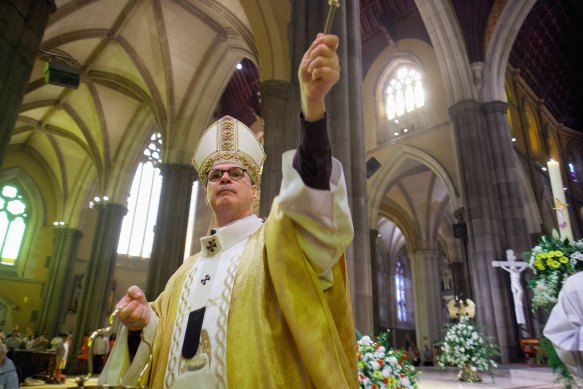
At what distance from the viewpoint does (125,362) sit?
49.8 inches

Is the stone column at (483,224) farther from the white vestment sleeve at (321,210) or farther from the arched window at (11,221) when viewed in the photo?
the arched window at (11,221)

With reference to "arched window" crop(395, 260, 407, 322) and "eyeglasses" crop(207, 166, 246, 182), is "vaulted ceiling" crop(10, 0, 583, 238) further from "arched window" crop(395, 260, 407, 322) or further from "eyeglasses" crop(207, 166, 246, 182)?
"arched window" crop(395, 260, 407, 322)

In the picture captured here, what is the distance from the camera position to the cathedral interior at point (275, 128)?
6.29 m

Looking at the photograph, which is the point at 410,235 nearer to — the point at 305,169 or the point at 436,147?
the point at 436,147

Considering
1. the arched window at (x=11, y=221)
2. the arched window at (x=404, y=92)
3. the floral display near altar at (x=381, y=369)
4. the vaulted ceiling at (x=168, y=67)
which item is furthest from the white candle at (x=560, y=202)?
the arched window at (x=11, y=221)

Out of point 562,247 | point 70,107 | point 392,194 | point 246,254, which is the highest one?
point 70,107

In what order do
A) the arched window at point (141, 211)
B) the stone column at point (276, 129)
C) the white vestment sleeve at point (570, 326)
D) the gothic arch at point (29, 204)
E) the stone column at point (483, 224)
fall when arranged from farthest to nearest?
the arched window at point (141, 211)
the gothic arch at point (29, 204)
the stone column at point (483, 224)
the stone column at point (276, 129)
the white vestment sleeve at point (570, 326)

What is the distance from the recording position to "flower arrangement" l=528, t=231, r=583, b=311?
3.40 metres

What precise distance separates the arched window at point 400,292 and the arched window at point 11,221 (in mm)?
20835

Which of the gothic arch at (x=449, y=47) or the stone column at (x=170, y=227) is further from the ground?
the gothic arch at (x=449, y=47)

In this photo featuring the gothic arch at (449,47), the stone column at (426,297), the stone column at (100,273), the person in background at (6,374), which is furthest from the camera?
the stone column at (426,297)

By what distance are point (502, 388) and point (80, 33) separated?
1288cm

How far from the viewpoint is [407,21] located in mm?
15359

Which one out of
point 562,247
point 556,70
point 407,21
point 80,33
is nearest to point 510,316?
point 562,247
